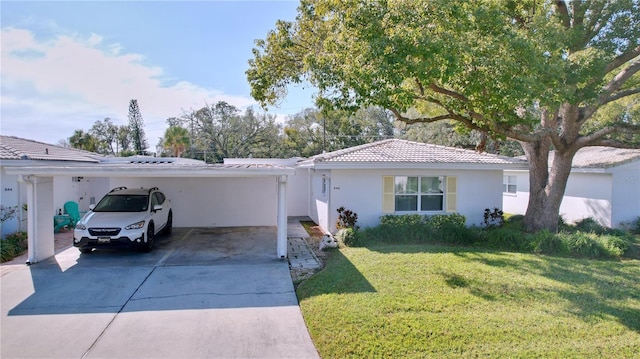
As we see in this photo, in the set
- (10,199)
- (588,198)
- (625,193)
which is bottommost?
(588,198)

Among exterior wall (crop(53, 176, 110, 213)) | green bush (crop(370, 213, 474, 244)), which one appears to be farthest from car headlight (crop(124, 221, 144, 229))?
green bush (crop(370, 213, 474, 244))

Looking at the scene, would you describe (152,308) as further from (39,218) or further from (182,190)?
(182,190)

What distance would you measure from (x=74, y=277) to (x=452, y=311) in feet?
26.5

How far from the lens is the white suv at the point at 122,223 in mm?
9375

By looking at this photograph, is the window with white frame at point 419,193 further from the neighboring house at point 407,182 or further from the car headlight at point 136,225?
the car headlight at point 136,225

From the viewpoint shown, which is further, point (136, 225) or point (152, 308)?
point (136, 225)

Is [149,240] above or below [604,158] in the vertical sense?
below

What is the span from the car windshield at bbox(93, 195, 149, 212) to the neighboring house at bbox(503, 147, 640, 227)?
55.4ft

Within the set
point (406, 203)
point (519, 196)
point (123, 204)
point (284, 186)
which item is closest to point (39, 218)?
point (123, 204)

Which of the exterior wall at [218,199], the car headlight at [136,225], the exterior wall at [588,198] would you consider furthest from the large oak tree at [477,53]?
the car headlight at [136,225]

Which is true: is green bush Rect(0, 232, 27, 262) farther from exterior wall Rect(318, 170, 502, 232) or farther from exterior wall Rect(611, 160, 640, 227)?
exterior wall Rect(611, 160, 640, 227)

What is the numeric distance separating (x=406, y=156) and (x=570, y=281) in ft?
21.2

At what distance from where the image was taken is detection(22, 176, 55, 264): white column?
8875 mm

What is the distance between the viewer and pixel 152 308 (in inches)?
249
